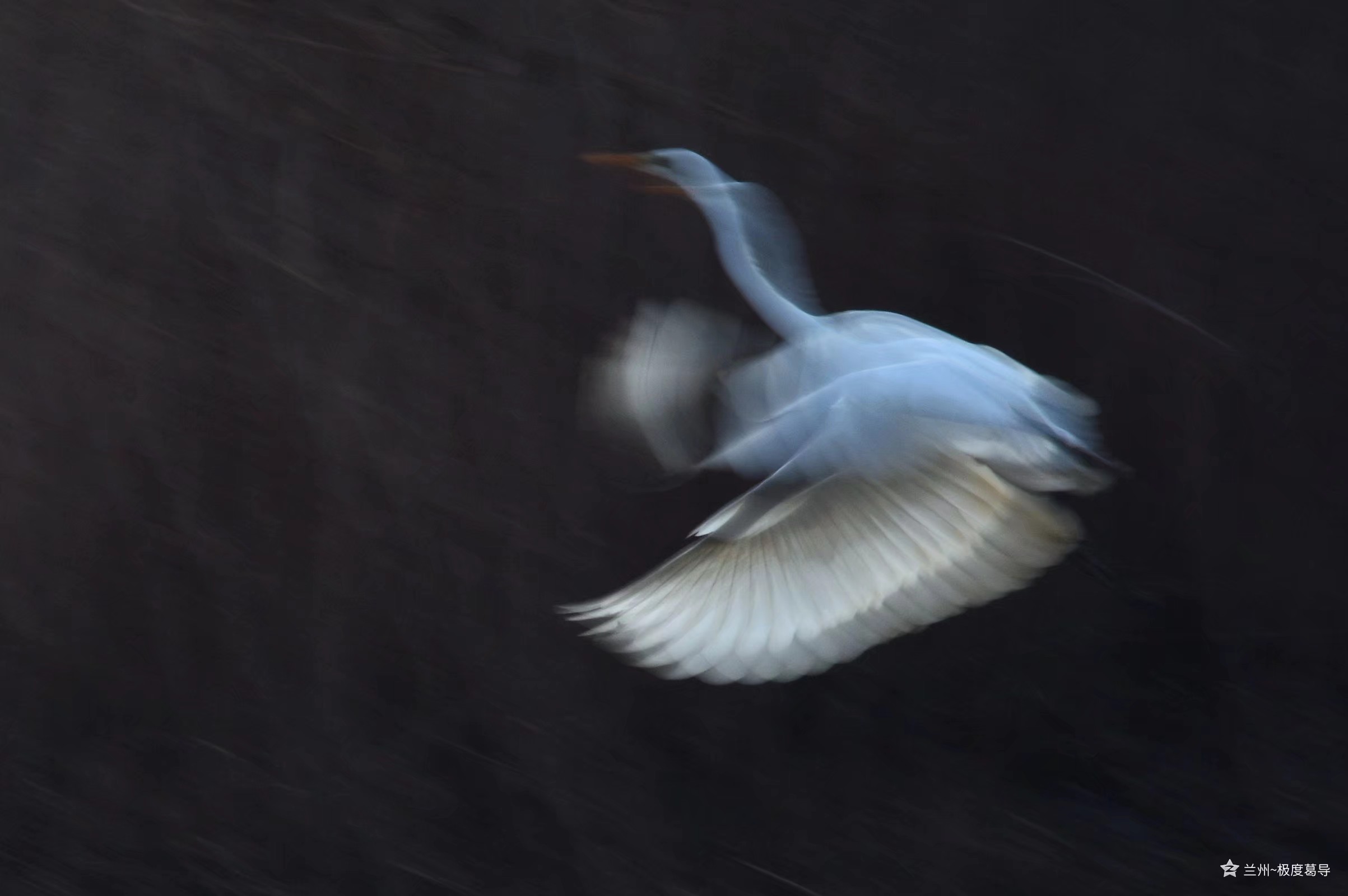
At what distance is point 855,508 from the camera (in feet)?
5.36

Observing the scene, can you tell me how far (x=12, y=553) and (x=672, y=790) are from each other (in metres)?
1.30

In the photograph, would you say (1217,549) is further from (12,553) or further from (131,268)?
(12,553)

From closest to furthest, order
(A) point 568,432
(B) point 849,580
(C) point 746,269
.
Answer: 1. (B) point 849,580
2. (C) point 746,269
3. (A) point 568,432

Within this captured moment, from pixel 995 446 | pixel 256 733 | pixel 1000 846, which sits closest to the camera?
pixel 995 446

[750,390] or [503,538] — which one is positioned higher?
[750,390]

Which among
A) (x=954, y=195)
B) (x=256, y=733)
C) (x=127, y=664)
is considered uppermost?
(x=954, y=195)

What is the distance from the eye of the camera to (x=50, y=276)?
236cm

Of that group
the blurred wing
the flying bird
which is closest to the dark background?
the flying bird

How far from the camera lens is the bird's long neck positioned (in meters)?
1.79

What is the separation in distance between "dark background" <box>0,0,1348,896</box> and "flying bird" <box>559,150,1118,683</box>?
581mm

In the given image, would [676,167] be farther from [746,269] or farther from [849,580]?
[849,580]

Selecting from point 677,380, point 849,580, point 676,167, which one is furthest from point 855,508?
point 676,167

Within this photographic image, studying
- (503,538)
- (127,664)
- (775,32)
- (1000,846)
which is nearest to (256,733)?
(127,664)

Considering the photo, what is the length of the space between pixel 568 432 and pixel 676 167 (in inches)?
Answer: 25.0
